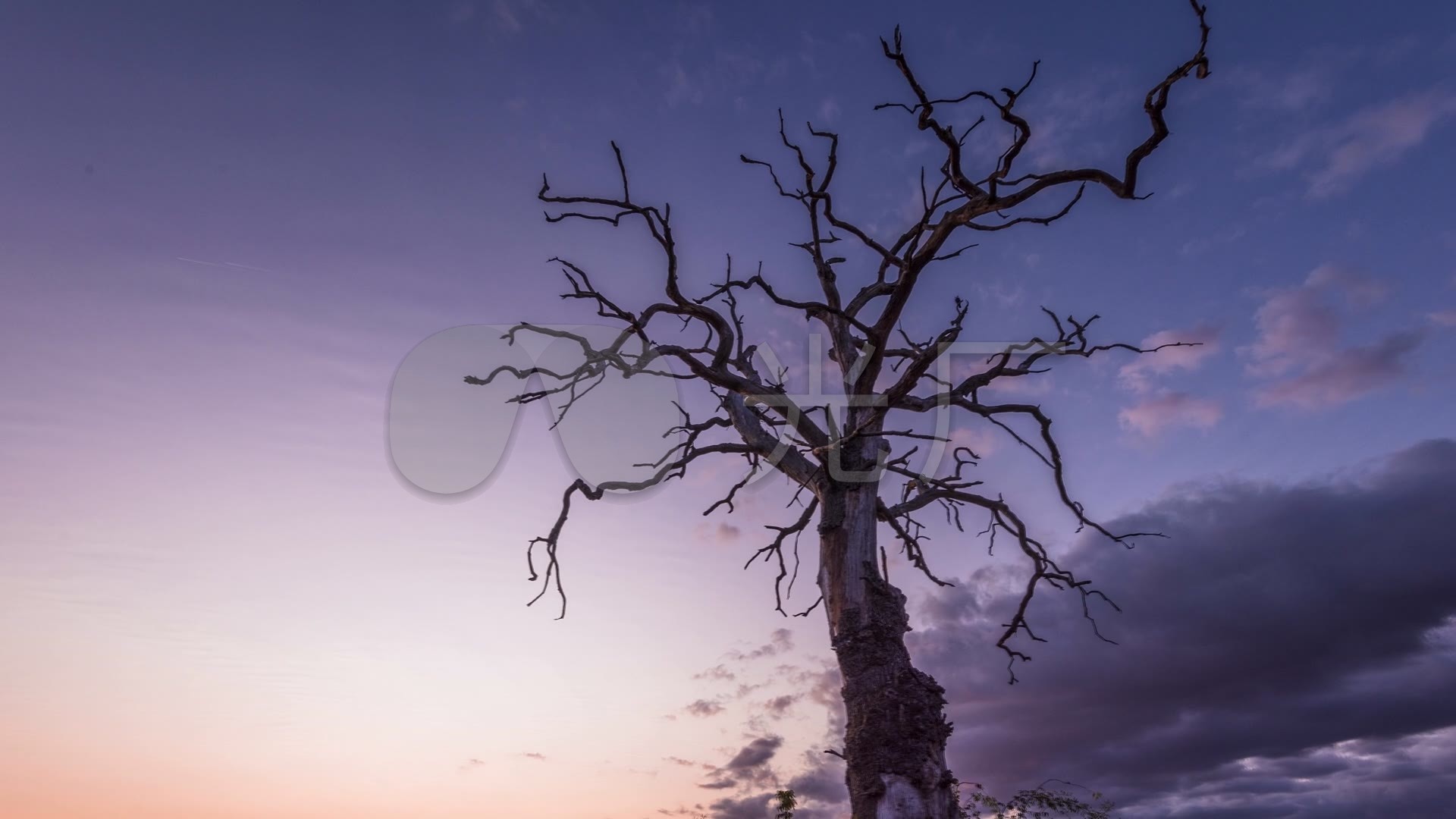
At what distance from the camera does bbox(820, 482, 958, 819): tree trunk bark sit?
25.4ft

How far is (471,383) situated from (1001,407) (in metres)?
5.56

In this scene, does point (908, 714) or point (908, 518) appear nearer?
point (908, 714)

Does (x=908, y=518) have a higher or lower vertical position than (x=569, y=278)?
lower

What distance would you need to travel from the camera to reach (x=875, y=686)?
27.2 ft

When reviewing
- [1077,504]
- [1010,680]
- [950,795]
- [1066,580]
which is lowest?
[950,795]

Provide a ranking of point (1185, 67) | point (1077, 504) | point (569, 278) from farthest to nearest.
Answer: point (1077, 504) < point (569, 278) < point (1185, 67)

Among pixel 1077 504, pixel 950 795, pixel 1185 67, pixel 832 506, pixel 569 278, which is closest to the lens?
pixel 1185 67

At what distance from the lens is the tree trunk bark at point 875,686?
7738 millimetres

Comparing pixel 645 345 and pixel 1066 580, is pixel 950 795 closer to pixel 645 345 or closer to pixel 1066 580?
pixel 1066 580

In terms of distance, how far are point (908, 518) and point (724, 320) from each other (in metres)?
3.92

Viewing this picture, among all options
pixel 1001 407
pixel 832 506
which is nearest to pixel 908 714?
pixel 832 506

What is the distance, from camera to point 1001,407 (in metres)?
9.69

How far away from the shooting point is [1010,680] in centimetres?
1093

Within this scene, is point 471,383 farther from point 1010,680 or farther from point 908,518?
point 1010,680
